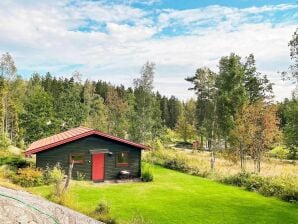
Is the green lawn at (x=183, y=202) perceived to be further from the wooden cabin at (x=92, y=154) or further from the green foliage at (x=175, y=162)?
the green foliage at (x=175, y=162)

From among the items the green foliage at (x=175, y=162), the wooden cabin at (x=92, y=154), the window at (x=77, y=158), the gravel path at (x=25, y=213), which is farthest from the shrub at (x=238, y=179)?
the gravel path at (x=25, y=213)

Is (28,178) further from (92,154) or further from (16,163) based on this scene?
(92,154)

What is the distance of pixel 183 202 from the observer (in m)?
21.5

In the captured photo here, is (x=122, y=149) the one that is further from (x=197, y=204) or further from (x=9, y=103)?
(x=9, y=103)

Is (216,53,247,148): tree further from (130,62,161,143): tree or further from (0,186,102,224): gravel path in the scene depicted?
(0,186,102,224): gravel path

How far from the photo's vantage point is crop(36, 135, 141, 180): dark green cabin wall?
27688mm

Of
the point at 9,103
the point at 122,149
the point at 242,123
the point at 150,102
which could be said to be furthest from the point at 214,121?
the point at 9,103

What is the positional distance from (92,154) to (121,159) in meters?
2.46

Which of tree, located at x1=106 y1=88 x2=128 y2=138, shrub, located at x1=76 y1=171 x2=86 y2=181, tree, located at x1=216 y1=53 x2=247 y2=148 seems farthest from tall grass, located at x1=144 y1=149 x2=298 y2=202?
tree, located at x1=106 y1=88 x2=128 y2=138

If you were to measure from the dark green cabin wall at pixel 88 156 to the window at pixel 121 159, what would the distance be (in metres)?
0.24

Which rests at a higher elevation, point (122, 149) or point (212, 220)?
point (122, 149)

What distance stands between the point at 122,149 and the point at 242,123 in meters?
12.2

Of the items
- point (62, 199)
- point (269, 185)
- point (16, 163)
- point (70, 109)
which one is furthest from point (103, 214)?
point (70, 109)

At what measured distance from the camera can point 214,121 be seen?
43.5 m
